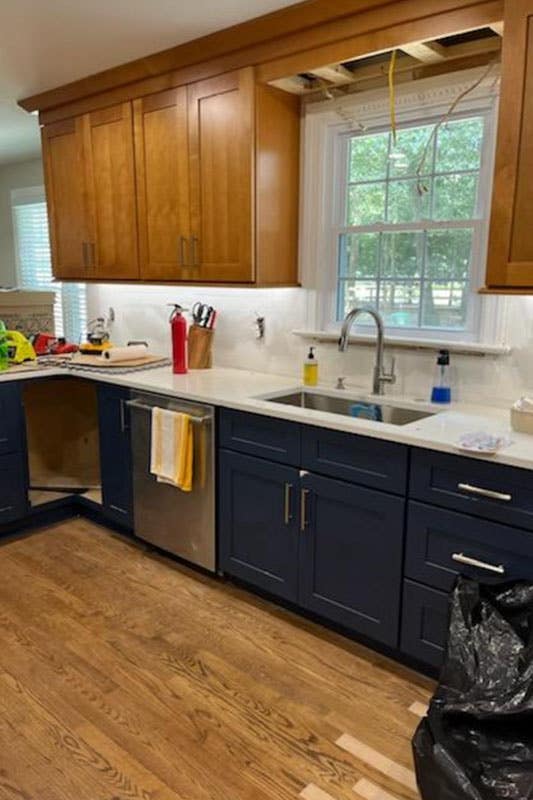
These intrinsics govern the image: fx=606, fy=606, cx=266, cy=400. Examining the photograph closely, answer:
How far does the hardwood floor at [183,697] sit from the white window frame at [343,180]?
133 cm

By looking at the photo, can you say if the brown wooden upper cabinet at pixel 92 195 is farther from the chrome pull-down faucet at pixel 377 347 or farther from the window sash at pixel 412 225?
the chrome pull-down faucet at pixel 377 347

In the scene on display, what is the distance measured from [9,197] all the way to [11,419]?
3.46 m

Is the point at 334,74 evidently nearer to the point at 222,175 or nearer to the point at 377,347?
the point at 222,175

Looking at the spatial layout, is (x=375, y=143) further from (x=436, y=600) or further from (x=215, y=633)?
(x=215, y=633)

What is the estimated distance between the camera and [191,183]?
9.47 feet

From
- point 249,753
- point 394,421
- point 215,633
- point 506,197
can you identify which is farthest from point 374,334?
point 249,753

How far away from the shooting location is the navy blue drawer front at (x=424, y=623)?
6.58 ft

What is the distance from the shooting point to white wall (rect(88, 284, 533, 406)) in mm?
2320

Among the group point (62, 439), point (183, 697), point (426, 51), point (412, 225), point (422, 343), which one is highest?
point (426, 51)

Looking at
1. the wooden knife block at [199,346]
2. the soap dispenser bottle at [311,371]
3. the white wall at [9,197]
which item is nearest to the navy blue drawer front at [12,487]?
the wooden knife block at [199,346]

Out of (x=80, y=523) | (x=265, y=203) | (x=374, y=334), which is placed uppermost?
(x=265, y=203)

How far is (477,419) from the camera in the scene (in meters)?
2.21

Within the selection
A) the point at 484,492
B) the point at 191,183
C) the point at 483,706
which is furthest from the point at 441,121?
the point at 483,706

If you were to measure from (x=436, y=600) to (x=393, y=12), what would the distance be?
6.65 feet
